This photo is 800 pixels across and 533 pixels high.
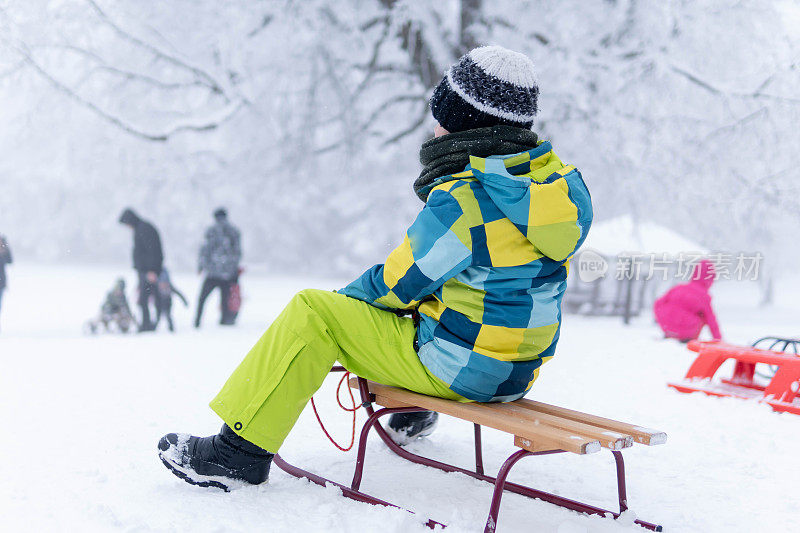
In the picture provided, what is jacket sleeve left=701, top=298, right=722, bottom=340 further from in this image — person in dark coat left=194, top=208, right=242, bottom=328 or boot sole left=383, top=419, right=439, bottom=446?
person in dark coat left=194, top=208, right=242, bottom=328

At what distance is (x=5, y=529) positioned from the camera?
1.99m

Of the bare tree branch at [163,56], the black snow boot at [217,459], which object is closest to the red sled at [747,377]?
the black snow boot at [217,459]

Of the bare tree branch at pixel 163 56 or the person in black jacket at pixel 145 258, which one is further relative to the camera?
the bare tree branch at pixel 163 56

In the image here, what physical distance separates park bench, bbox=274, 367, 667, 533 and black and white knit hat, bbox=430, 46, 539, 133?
92cm

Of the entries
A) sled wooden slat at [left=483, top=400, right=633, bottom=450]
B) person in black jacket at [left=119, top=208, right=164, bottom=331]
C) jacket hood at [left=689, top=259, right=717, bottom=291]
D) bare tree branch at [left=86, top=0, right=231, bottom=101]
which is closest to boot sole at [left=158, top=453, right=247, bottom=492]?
sled wooden slat at [left=483, top=400, right=633, bottom=450]

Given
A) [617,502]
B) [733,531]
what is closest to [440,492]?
[617,502]

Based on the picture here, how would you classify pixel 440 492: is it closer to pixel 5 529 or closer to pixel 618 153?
pixel 5 529

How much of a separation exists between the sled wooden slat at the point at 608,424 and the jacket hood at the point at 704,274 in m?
5.67

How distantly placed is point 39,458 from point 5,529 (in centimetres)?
70

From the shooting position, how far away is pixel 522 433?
1.96m

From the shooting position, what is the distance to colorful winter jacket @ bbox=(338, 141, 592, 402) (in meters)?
2.07

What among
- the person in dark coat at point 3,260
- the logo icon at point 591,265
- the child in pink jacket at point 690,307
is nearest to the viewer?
the child in pink jacket at point 690,307

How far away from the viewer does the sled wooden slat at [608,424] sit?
6.81ft

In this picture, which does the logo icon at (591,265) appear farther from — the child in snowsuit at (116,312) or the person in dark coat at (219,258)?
the child in snowsuit at (116,312)
